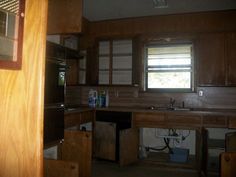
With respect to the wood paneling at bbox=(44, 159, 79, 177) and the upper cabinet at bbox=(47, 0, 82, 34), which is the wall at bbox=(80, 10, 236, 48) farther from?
the wood paneling at bbox=(44, 159, 79, 177)

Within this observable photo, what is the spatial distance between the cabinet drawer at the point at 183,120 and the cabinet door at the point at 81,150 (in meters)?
1.67

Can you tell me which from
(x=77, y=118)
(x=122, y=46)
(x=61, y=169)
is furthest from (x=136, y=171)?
(x=122, y=46)

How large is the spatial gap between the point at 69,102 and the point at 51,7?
2.21m

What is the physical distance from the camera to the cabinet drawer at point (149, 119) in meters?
3.31

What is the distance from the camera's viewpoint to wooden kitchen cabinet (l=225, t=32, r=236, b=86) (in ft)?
11.3

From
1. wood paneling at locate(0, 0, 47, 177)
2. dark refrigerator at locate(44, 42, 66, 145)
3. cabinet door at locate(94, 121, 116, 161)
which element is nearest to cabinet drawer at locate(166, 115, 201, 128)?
cabinet door at locate(94, 121, 116, 161)

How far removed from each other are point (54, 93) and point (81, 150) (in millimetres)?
638

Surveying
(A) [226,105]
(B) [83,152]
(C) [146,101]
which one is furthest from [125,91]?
(B) [83,152]

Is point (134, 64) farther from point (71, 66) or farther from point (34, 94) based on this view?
point (34, 94)

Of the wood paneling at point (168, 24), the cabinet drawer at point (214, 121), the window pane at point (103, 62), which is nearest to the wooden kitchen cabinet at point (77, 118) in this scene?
the window pane at point (103, 62)

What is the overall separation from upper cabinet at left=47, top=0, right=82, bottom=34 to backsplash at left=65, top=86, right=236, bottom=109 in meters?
2.07

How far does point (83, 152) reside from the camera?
1898 millimetres

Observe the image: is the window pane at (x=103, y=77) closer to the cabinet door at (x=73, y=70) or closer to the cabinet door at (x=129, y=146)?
the cabinet door at (x=73, y=70)

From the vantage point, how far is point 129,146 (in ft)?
10.9
